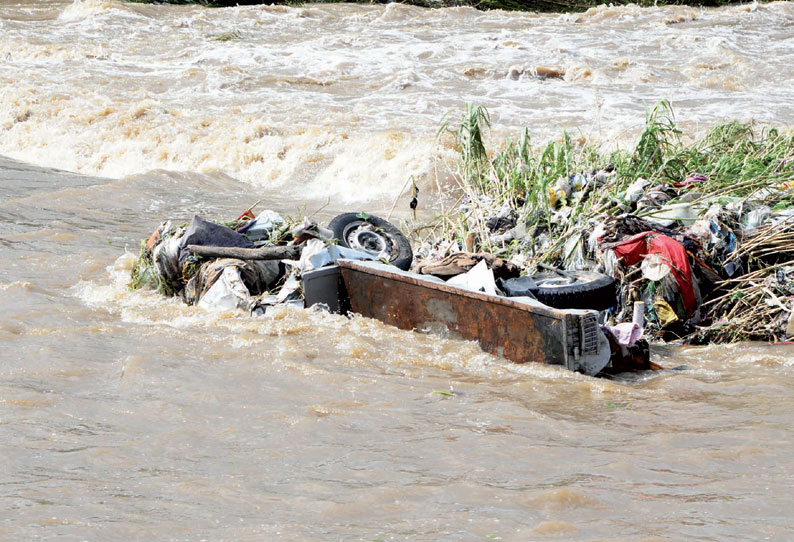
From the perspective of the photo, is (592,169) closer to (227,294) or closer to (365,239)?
(365,239)

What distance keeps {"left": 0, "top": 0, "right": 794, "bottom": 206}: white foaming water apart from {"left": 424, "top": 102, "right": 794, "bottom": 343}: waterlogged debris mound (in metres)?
2.81

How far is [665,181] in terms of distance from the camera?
284 inches

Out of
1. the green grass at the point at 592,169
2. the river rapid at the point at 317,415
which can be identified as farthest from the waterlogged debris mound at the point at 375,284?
the green grass at the point at 592,169

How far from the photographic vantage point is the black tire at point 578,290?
578 cm

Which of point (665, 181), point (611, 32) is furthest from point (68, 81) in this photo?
point (665, 181)

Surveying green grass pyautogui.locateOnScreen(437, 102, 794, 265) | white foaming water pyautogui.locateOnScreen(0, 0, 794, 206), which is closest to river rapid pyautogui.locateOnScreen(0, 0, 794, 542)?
white foaming water pyautogui.locateOnScreen(0, 0, 794, 206)

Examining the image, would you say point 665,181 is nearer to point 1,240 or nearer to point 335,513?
point 335,513

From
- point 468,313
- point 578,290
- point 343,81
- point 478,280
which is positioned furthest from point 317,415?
point 343,81

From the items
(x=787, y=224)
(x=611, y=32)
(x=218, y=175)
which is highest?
(x=611, y=32)

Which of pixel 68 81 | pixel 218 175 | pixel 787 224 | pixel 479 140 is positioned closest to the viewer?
pixel 787 224

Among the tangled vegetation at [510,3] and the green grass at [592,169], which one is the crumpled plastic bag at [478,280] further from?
the tangled vegetation at [510,3]

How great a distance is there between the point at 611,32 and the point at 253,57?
32.1 feet

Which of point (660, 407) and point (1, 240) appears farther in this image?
point (1, 240)

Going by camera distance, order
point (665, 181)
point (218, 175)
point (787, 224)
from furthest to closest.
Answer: point (218, 175) < point (665, 181) < point (787, 224)
